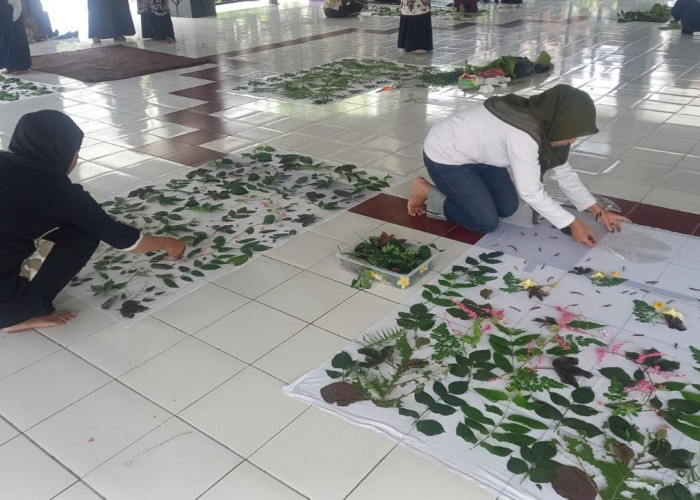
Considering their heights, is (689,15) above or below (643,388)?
above

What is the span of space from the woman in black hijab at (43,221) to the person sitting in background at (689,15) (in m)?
8.50

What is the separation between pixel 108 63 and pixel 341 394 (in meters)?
7.04

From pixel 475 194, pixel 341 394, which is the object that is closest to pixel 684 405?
pixel 341 394

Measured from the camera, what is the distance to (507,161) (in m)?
2.77

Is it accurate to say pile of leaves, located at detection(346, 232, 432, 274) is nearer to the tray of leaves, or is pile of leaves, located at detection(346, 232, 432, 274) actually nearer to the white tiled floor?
the tray of leaves

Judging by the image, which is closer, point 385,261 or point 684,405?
point 684,405

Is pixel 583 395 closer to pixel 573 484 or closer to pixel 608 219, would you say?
pixel 573 484

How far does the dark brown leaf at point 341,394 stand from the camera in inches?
78.1

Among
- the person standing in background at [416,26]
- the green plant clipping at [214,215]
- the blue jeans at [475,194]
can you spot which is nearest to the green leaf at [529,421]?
the blue jeans at [475,194]

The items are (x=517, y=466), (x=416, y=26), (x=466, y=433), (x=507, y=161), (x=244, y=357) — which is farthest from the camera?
(x=416, y=26)

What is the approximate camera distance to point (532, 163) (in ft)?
8.37

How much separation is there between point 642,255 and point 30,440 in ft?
8.37

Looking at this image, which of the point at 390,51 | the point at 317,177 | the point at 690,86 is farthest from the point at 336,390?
the point at 390,51

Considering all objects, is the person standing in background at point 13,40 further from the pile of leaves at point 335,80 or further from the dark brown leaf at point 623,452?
the dark brown leaf at point 623,452
